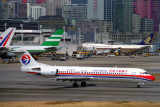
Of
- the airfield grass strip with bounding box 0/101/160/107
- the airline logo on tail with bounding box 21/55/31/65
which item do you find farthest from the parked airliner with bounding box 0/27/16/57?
the airfield grass strip with bounding box 0/101/160/107

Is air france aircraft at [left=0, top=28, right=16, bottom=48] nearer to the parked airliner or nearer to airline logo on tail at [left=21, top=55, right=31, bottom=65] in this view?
the parked airliner

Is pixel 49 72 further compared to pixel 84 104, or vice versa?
pixel 49 72

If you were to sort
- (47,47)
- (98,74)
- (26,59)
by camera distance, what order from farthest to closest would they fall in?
1. (47,47)
2. (26,59)
3. (98,74)

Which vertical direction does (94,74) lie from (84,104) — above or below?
above

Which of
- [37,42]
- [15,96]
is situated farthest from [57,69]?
[37,42]

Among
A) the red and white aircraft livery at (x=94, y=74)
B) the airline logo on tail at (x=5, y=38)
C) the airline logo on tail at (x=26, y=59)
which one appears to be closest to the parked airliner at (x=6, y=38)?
the airline logo on tail at (x=5, y=38)

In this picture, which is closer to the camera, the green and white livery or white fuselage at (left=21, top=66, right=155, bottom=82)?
white fuselage at (left=21, top=66, right=155, bottom=82)

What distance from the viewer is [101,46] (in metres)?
194

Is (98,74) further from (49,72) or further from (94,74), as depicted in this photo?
(49,72)

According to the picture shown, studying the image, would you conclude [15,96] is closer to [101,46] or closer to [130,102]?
[130,102]

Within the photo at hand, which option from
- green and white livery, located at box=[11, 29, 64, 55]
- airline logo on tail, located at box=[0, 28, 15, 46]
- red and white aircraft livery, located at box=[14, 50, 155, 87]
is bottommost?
red and white aircraft livery, located at box=[14, 50, 155, 87]

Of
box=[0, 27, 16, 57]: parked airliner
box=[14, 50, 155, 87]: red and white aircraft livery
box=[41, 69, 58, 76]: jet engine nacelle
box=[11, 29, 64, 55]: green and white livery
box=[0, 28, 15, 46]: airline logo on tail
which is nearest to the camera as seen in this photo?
box=[41, 69, 58, 76]: jet engine nacelle

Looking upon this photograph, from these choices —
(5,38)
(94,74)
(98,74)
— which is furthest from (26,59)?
(5,38)

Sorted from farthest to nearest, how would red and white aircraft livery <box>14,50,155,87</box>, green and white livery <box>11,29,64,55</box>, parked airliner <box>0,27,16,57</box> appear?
green and white livery <box>11,29,64,55</box> < parked airliner <box>0,27,16,57</box> < red and white aircraft livery <box>14,50,155,87</box>
